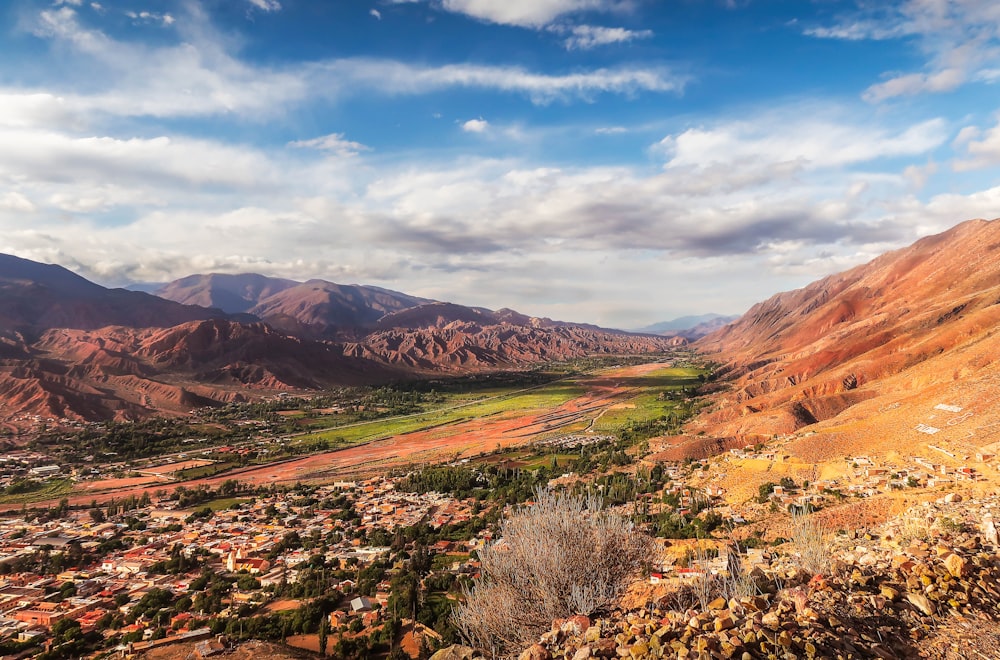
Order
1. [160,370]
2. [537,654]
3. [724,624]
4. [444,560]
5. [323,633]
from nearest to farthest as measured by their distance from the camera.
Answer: [724,624]
[537,654]
[323,633]
[444,560]
[160,370]

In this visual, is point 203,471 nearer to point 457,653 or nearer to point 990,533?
point 457,653

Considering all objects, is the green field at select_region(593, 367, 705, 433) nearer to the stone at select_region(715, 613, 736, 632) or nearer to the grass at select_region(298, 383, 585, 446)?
the grass at select_region(298, 383, 585, 446)

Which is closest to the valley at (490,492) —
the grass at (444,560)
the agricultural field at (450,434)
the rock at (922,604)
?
the rock at (922,604)

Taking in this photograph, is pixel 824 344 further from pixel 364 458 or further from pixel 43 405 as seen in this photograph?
pixel 43 405

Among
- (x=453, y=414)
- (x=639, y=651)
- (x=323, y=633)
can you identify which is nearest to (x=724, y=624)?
(x=639, y=651)

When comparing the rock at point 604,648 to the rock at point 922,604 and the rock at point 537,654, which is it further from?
the rock at point 922,604

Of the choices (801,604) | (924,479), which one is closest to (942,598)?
(801,604)

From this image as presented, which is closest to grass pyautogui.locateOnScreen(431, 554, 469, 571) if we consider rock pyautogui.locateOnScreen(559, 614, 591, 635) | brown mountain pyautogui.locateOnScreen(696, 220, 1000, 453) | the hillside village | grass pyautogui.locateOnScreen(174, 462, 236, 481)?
the hillside village
